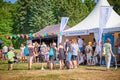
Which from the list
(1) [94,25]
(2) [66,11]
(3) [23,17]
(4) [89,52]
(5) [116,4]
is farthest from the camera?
(2) [66,11]

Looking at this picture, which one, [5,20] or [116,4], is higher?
[116,4]

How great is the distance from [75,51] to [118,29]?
3593 mm

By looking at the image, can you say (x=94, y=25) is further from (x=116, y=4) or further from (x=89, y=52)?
(x=116, y=4)

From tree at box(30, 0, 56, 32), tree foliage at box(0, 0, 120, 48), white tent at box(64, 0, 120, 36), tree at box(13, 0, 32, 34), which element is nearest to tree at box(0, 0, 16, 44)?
tree foliage at box(0, 0, 120, 48)

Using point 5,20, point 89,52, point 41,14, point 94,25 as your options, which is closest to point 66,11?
point 41,14

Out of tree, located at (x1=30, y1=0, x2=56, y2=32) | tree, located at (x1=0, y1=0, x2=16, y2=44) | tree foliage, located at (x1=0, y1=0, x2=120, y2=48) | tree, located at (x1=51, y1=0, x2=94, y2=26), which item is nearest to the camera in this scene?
tree, located at (x1=30, y1=0, x2=56, y2=32)

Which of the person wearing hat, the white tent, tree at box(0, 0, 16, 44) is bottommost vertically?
the person wearing hat

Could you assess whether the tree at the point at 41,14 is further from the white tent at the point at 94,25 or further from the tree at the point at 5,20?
the white tent at the point at 94,25

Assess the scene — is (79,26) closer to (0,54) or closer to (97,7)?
(97,7)

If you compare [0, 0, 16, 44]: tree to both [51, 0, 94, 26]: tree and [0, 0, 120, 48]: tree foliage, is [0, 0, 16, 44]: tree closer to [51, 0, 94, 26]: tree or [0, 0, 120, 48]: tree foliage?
[0, 0, 120, 48]: tree foliage

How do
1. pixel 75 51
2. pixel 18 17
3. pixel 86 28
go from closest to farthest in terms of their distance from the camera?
pixel 75 51, pixel 86 28, pixel 18 17

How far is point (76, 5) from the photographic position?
214 feet

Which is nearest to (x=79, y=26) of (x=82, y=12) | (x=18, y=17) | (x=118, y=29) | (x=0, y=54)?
(x=118, y=29)

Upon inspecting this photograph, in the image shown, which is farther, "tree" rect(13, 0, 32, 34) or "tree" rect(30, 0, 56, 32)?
"tree" rect(13, 0, 32, 34)
